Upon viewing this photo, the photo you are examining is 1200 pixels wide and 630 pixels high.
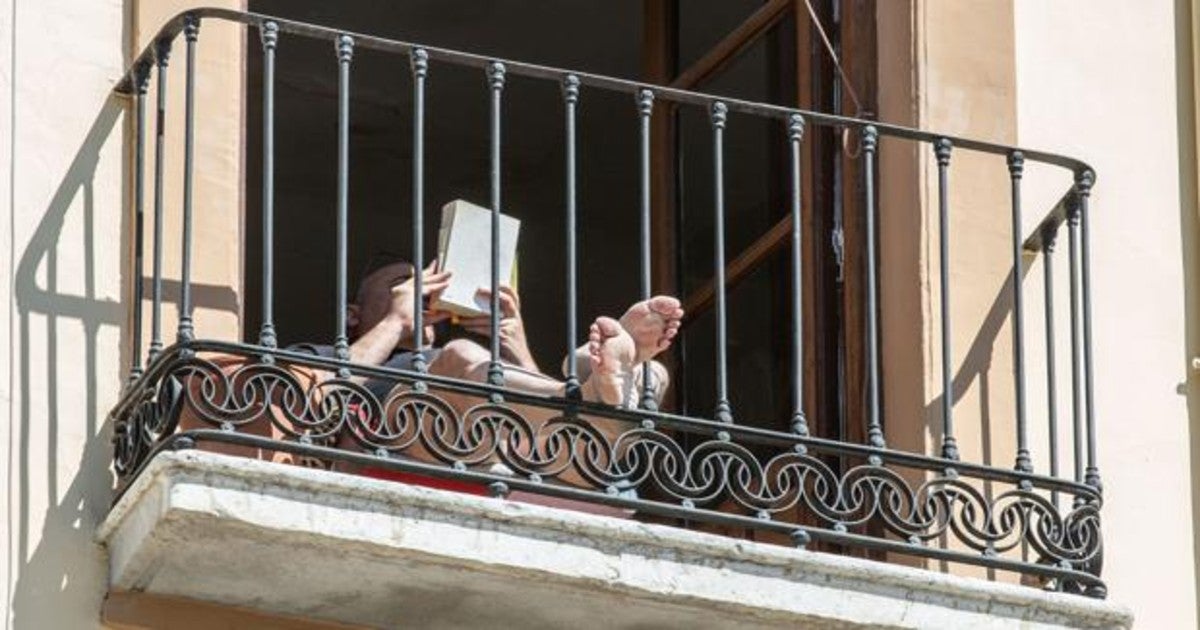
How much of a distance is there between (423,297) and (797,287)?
83 cm

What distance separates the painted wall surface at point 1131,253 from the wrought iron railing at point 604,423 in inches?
8.1

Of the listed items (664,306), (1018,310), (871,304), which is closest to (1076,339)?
(1018,310)

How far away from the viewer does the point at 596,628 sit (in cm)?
975

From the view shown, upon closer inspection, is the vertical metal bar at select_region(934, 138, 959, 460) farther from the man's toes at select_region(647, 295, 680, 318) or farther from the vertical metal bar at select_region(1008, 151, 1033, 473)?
the man's toes at select_region(647, 295, 680, 318)

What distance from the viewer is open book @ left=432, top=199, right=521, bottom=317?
397 inches

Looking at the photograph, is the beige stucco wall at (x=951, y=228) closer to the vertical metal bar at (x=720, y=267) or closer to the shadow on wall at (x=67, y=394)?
the vertical metal bar at (x=720, y=267)

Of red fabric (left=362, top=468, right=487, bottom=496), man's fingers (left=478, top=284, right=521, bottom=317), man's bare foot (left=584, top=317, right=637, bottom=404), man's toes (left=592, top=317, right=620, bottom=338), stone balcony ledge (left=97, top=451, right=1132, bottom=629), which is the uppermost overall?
man's fingers (left=478, top=284, right=521, bottom=317)

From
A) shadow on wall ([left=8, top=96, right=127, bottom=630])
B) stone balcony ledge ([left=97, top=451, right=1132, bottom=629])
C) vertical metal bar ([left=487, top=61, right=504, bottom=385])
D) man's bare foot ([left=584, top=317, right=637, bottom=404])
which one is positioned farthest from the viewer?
man's bare foot ([left=584, top=317, right=637, bottom=404])

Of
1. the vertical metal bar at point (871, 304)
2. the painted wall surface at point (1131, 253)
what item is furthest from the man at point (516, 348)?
the painted wall surface at point (1131, 253)

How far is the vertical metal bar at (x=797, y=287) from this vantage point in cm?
998

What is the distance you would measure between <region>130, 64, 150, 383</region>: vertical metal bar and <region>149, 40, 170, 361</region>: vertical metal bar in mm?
28

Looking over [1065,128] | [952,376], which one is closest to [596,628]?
[952,376]

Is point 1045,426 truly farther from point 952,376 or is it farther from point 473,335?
point 473,335

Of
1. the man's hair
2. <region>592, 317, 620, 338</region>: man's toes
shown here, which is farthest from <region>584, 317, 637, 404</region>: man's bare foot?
the man's hair
